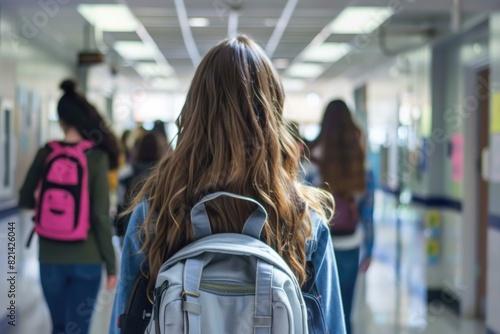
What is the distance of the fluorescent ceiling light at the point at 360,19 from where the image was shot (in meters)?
4.93

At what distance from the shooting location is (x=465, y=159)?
5.10 m

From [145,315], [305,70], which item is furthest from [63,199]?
[305,70]

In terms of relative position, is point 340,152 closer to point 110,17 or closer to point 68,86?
point 68,86

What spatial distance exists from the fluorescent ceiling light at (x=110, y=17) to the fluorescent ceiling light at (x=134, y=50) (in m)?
0.83

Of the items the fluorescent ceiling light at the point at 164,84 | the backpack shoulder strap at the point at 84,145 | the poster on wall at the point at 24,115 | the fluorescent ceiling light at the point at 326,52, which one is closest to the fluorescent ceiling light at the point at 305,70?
the fluorescent ceiling light at the point at 326,52

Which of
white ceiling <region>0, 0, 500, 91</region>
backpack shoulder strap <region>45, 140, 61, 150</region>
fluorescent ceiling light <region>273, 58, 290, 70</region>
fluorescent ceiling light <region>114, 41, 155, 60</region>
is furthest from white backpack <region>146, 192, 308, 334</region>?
fluorescent ceiling light <region>273, 58, 290, 70</region>

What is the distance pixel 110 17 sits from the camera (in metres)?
5.34

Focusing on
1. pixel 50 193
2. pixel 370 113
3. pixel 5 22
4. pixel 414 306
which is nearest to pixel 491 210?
pixel 414 306

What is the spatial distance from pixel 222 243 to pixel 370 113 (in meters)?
7.78

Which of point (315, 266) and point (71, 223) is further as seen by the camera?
point (71, 223)

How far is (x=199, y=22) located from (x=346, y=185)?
270 centimetres

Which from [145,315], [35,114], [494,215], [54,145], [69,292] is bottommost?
[69,292]

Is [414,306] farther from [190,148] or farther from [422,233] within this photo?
[190,148]

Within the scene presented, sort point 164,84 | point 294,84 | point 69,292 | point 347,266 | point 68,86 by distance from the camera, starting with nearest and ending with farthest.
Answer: point 69,292, point 68,86, point 347,266, point 294,84, point 164,84
